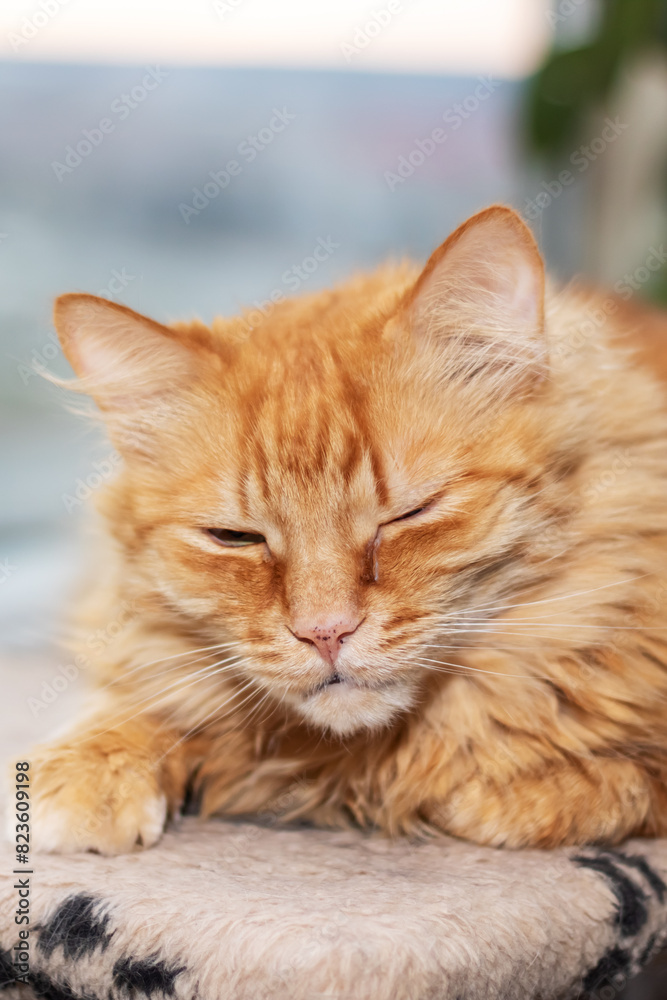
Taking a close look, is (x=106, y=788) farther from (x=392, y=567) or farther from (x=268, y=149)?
(x=268, y=149)

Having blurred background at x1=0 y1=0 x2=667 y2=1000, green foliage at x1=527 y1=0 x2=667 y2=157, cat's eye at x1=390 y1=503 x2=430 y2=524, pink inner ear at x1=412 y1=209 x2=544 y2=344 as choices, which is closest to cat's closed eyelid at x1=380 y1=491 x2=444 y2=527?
cat's eye at x1=390 y1=503 x2=430 y2=524

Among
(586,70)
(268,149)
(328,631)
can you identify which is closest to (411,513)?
(328,631)

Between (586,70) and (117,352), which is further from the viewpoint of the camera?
(586,70)

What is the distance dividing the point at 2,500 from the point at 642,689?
2258mm

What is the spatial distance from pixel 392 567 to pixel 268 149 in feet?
8.16

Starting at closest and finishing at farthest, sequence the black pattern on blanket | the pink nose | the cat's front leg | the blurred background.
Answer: the black pattern on blanket < the pink nose < the cat's front leg < the blurred background

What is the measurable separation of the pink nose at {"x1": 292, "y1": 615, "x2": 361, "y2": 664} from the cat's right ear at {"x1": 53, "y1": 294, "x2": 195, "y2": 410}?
1.37 ft

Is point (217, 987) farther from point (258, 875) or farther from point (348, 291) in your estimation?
point (348, 291)

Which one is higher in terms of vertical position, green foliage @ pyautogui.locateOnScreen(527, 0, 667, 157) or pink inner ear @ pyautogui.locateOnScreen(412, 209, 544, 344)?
green foliage @ pyautogui.locateOnScreen(527, 0, 667, 157)

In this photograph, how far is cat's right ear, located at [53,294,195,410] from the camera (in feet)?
3.88

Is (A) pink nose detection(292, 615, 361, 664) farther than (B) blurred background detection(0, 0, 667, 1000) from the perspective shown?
No

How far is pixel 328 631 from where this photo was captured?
3.36 feet

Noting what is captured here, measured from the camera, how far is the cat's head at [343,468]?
1063mm

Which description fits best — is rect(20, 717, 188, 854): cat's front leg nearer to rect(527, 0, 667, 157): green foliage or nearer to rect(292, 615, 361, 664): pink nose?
rect(292, 615, 361, 664): pink nose
